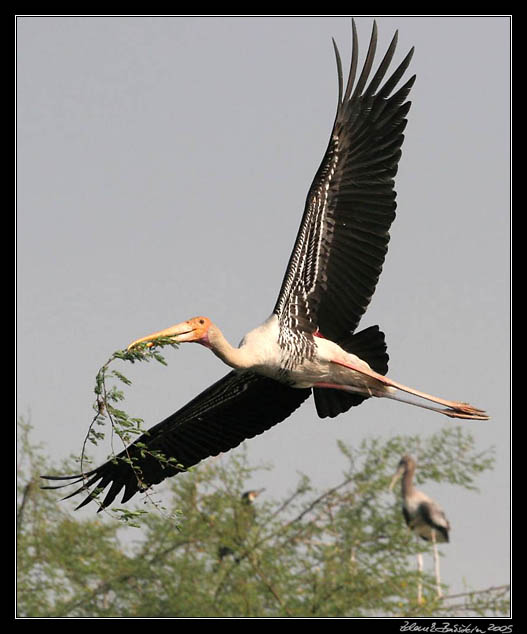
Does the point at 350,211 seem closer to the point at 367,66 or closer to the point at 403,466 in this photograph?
the point at 367,66

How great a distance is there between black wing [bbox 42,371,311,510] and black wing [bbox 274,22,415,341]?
87 cm

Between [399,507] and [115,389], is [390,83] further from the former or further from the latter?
[399,507]

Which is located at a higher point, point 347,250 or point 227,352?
point 347,250

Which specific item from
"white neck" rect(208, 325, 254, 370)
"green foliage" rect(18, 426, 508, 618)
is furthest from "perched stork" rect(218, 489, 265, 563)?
"white neck" rect(208, 325, 254, 370)

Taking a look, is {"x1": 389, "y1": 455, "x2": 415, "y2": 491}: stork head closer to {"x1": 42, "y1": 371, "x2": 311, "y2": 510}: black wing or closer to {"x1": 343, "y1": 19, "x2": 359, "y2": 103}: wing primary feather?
{"x1": 42, "y1": 371, "x2": 311, "y2": 510}: black wing

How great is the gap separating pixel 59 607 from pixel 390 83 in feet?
41.8

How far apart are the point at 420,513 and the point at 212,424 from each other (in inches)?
432

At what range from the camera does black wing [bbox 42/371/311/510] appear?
11383 mm

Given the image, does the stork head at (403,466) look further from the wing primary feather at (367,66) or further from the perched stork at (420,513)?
the wing primary feather at (367,66)

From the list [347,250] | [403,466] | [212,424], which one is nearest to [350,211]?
[347,250]

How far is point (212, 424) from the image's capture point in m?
11.6

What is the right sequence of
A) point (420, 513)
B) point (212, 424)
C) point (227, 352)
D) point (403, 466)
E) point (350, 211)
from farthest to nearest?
point (403, 466)
point (420, 513)
point (212, 424)
point (350, 211)
point (227, 352)

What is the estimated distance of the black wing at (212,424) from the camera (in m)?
11.4

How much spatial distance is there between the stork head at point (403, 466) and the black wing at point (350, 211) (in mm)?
11722
